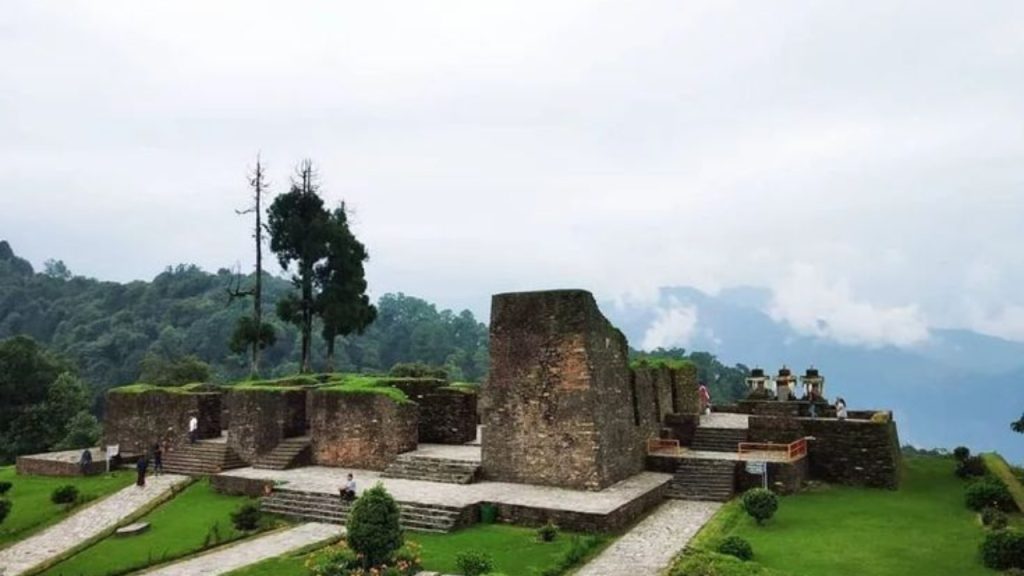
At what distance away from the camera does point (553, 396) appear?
61.1ft

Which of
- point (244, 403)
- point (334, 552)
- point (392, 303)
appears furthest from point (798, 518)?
point (392, 303)

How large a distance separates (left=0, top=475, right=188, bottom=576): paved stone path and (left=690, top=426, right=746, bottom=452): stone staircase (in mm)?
14382

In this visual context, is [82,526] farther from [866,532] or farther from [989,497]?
[989,497]

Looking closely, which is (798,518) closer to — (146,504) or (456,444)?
(456,444)

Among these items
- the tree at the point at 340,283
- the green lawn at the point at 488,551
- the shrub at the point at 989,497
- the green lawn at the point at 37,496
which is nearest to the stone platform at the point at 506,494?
the green lawn at the point at 488,551

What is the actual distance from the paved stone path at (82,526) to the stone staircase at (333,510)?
3437mm

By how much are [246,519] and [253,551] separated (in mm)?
1997

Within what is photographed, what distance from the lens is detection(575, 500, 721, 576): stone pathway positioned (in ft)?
43.1

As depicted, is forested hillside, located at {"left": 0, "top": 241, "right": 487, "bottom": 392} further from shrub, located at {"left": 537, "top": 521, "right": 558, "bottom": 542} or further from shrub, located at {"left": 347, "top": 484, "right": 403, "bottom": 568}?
shrub, located at {"left": 347, "top": 484, "right": 403, "bottom": 568}

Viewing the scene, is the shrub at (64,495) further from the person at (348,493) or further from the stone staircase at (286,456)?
the person at (348,493)

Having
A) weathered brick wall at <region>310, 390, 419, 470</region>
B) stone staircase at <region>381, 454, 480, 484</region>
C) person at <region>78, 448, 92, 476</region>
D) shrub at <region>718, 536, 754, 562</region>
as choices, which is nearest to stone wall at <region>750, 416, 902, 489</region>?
stone staircase at <region>381, 454, 480, 484</region>

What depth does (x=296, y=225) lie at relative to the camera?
107 ft

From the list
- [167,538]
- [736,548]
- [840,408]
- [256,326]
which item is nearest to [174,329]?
[256,326]

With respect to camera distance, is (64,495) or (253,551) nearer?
(253,551)
